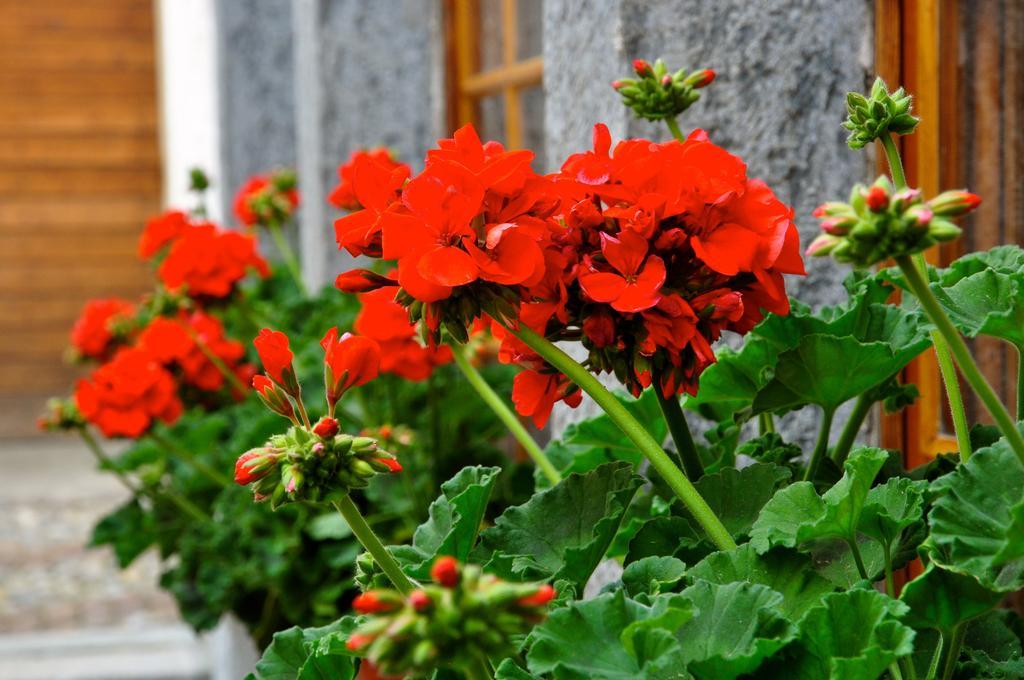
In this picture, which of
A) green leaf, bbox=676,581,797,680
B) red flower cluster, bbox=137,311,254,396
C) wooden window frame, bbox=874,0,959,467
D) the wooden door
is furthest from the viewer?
the wooden door

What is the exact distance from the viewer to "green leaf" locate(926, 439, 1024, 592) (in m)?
0.60

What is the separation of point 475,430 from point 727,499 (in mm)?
1291

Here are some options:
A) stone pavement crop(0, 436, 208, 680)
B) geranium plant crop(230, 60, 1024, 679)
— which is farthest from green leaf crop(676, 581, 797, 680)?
stone pavement crop(0, 436, 208, 680)

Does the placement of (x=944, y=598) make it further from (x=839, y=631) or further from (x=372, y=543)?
(x=372, y=543)

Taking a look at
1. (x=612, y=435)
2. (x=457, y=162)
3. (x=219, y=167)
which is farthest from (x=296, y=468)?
(x=219, y=167)

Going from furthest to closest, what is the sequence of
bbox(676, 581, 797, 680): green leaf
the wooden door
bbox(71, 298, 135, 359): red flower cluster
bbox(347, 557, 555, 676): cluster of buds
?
the wooden door
bbox(71, 298, 135, 359): red flower cluster
bbox(676, 581, 797, 680): green leaf
bbox(347, 557, 555, 676): cluster of buds

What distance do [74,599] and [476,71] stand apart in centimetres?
223

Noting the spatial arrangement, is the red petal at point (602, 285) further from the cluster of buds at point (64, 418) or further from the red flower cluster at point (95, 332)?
the red flower cluster at point (95, 332)

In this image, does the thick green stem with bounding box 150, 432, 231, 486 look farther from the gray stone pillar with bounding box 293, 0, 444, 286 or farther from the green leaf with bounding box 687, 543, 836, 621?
the green leaf with bounding box 687, 543, 836, 621

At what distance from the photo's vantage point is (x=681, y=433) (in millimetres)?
787

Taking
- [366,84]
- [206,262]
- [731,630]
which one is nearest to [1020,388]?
[731,630]

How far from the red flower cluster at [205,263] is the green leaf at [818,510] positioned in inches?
60.5

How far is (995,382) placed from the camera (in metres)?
1.15

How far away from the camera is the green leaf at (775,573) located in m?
Answer: 0.68
